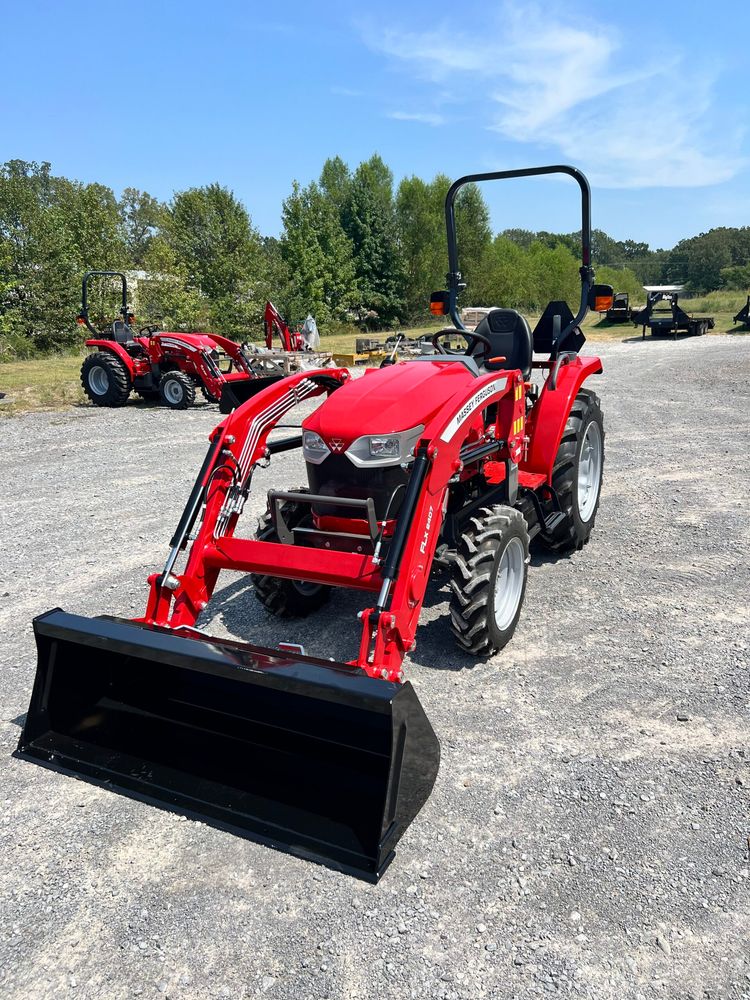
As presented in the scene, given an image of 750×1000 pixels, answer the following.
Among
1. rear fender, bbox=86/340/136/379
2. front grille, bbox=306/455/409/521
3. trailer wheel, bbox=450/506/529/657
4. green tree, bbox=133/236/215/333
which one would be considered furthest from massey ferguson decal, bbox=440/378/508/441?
green tree, bbox=133/236/215/333

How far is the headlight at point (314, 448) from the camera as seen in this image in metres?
3.66

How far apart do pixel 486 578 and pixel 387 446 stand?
0.77m

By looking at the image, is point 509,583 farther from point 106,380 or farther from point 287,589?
point 106,380

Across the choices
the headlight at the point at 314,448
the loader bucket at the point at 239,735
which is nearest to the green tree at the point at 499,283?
the headlight at the point at 314,448

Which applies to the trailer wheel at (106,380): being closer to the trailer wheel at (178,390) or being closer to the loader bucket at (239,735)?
the trailer wheel at (178,390)

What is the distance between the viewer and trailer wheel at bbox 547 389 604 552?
4.89 meters

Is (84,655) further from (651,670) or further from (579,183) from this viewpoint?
(579,183)

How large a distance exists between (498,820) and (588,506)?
3338 millimetres

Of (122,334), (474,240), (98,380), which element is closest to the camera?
(98,380)

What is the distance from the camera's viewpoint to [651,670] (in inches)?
146

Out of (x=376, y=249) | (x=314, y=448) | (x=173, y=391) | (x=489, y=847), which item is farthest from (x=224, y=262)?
(x=489, y=847)

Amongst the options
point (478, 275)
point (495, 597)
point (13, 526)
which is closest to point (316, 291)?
point (478, 275)

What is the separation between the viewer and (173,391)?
12680 mm

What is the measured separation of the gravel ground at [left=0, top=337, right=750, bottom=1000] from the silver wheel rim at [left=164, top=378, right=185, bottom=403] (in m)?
8.02
